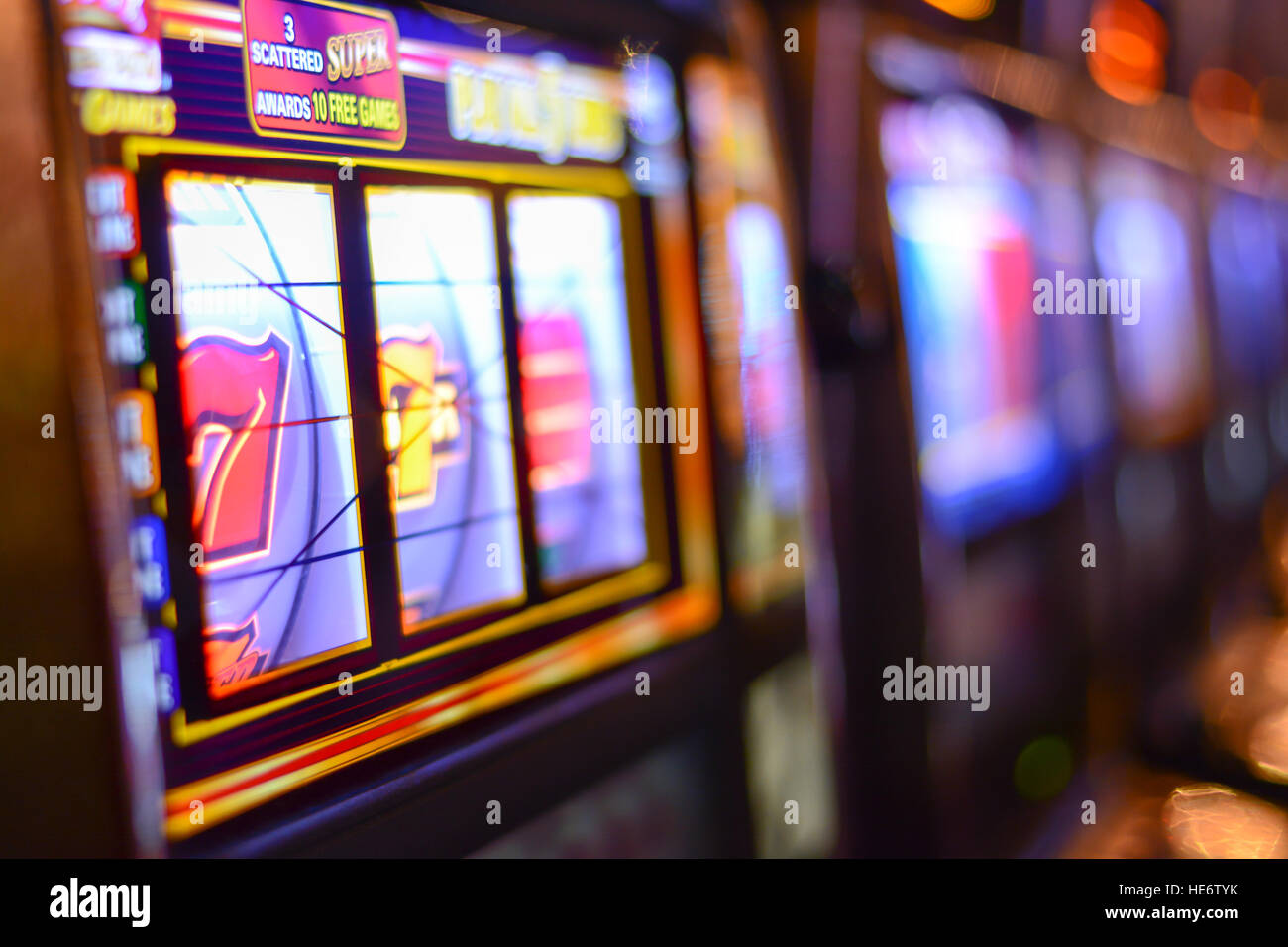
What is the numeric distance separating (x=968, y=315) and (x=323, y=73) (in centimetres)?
166

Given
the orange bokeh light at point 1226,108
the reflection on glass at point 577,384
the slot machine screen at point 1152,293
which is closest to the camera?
the reflection on glass at point 577,384

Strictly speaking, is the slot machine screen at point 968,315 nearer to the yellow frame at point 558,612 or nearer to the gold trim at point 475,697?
the yellow frame at point 558,612

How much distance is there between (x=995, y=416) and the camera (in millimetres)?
2434

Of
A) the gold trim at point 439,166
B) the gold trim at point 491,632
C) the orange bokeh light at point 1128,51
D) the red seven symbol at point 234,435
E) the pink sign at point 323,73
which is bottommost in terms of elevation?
the gold trim at point 491,632

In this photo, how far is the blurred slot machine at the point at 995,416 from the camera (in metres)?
2.05

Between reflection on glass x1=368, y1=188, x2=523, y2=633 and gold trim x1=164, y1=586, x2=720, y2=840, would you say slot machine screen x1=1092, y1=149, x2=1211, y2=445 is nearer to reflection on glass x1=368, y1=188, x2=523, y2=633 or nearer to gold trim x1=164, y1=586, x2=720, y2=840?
gold trim x1=164, y1=586, x2=720, y2=840

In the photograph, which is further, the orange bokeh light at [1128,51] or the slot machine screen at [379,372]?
the orange bokeh light at [1128,51]

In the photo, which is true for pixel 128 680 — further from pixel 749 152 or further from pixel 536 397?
pixel 749 152

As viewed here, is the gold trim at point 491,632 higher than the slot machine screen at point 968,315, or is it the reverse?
the slot machine screen at point 968,315

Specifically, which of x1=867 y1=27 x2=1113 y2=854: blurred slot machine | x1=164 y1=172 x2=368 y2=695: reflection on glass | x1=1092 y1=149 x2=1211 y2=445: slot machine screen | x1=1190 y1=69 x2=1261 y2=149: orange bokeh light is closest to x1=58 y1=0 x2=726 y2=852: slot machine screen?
x1=164 y1=172 x2=368 y2=695: reflection on glass

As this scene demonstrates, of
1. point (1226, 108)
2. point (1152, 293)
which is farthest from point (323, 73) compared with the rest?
point (1226, 108)

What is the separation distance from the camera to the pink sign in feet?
3.30

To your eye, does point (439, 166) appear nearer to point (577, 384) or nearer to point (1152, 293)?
point (577, 384)

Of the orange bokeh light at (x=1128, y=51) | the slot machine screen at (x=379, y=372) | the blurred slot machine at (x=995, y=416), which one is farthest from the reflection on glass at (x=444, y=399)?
the orange bokeh light at (x=1128, y=51)
